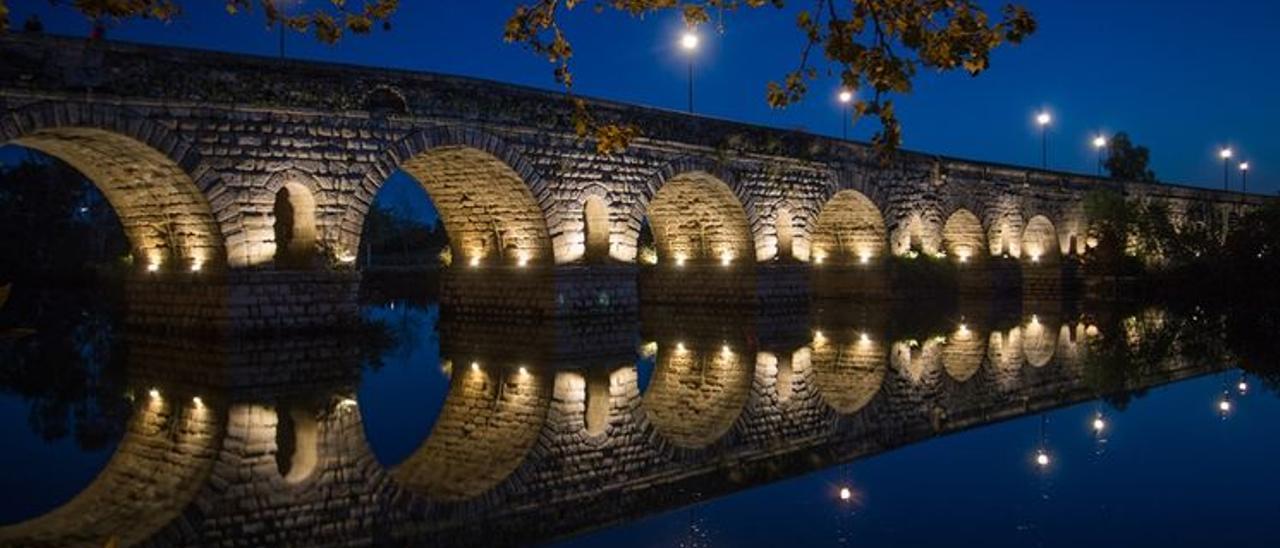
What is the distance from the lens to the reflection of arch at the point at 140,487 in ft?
20.0

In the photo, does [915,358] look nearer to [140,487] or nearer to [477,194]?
[477,194]

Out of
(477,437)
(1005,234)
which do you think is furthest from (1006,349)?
(1005,234)

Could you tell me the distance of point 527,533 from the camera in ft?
20.4

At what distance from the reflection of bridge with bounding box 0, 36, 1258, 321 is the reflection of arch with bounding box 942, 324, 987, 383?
614cm

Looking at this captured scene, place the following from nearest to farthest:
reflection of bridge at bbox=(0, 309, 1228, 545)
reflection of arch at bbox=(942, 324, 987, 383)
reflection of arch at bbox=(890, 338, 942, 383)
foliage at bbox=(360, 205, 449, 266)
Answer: reflection of bridge at bbox=(0, 309, 1228, 545)
reflection of arch at bbox=(890, 338, 942, 383)
reflection of arch at bbox=(942, 324, 987, 383)
foliage at bbox=(360, 205, 449, 266)

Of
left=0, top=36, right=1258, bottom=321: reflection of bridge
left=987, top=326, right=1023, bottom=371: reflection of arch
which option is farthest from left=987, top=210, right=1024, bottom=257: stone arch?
left=987, top=326, right=1023, bottom=371: reflection of arch

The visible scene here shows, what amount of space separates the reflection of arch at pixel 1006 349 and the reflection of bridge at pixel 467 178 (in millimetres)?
6269

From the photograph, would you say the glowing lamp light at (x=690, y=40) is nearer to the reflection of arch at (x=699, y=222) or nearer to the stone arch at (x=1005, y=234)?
the reflection of arch at (x=699, y=222)

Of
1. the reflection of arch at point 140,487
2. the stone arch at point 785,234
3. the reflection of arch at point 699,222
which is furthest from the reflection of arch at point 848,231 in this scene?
the reflection of arch at point 140,487

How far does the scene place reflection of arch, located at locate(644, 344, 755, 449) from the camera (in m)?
9.46

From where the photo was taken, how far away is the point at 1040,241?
36.3m

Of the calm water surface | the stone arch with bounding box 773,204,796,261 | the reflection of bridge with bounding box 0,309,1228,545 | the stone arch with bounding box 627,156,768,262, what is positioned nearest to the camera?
the calm water surface

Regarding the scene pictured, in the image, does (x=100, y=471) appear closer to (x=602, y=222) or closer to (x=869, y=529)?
(x=869, y=529)

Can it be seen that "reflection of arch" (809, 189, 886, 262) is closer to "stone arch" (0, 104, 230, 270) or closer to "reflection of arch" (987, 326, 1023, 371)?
"reflection of arch" (987, 326, 1023, 371)
